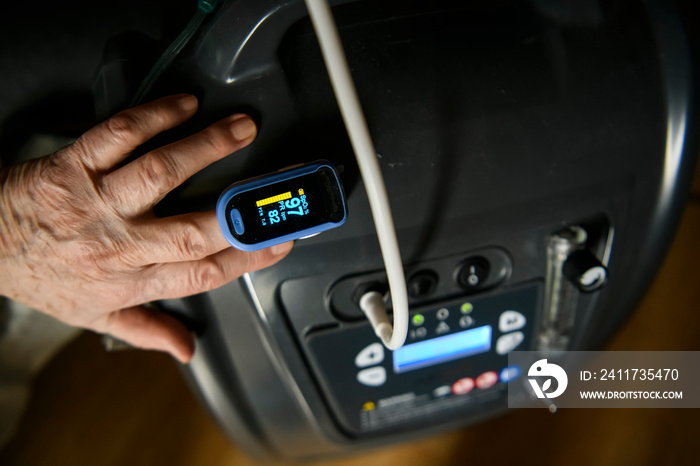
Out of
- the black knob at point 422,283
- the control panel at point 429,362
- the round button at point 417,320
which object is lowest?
the control panel at point 429,362

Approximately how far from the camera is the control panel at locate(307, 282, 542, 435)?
524 mm

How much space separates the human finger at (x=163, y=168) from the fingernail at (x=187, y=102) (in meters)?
0.03

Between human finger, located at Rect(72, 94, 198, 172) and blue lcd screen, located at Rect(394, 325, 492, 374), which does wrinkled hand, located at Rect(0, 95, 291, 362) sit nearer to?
human finger, located at Rect(72, 94, 198, 172)

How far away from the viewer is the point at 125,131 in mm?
416

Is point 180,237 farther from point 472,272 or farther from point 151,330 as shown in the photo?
point 472,272

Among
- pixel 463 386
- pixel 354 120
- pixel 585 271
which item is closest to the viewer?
pixel 354 120

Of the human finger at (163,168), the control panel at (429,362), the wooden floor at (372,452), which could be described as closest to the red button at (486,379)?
the control panel at (429,362)

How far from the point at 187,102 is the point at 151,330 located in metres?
0.22

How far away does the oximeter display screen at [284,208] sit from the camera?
0.39m

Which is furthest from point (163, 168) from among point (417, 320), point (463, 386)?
point (463, 386)

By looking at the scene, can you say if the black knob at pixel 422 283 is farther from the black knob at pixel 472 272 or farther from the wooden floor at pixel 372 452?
the wooden floor at pixel 372 452

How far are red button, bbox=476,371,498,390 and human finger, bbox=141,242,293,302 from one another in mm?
271

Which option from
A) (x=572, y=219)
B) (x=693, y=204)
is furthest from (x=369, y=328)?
(x=693, y=204)

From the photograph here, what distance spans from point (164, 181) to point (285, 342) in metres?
0.19
